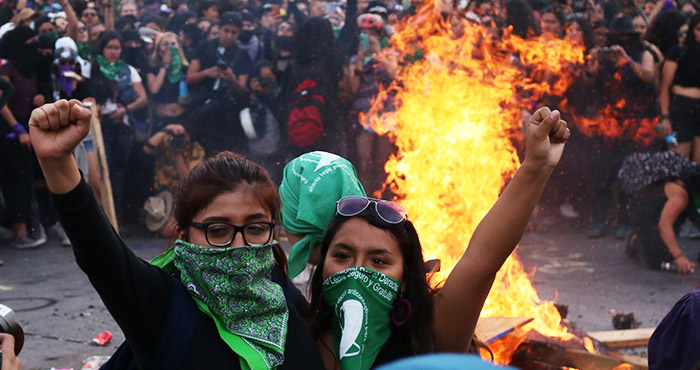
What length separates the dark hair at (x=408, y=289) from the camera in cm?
232

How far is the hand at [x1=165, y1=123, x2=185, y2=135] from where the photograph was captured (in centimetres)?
991

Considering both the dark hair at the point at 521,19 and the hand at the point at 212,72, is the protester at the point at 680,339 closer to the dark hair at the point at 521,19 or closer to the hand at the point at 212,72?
the dark hair at the point at 521,19

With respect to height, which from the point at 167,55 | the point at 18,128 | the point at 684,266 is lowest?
the point at 684,266

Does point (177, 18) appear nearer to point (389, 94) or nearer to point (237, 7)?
point (237, 7)

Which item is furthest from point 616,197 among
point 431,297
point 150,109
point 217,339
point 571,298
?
point 217,339

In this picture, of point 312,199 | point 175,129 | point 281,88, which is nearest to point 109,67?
point 175,129

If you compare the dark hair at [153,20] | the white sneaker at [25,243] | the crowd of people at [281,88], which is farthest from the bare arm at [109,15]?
the white sneaker at [25,243]

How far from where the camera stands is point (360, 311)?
91.4 inches

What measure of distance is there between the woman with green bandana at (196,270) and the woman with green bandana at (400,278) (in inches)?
7.2

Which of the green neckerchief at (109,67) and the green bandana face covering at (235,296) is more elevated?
the green bandana face covering at (235,296)

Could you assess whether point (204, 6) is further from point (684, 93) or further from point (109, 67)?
point (684, 93)

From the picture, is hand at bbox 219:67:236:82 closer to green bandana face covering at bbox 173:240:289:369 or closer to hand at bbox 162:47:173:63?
hand at bbox 162:47:173:63

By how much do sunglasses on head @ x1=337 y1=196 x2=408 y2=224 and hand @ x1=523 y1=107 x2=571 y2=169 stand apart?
1.41 feet

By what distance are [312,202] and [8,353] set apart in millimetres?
1045
